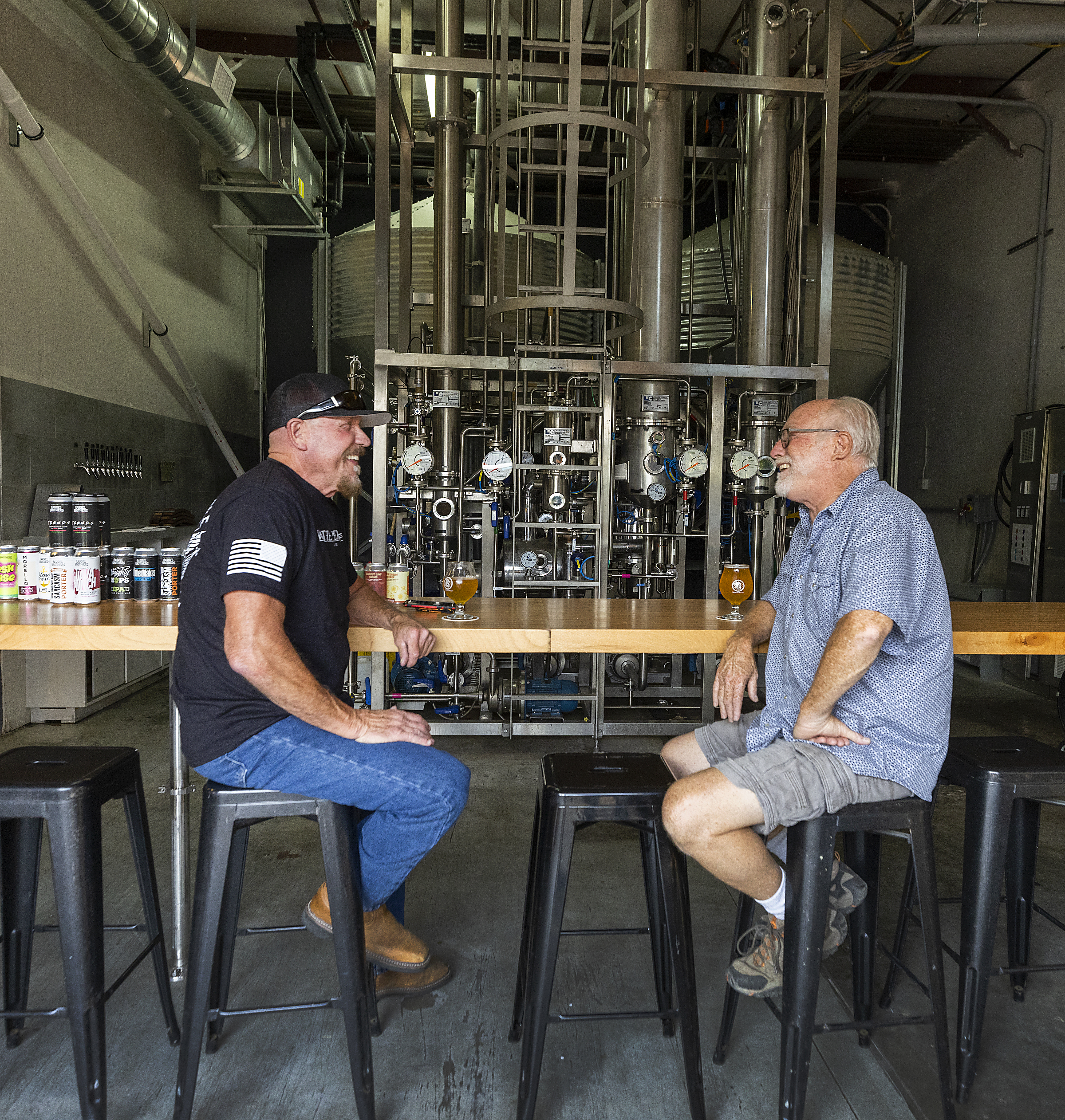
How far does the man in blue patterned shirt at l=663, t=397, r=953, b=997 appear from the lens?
1.71 m

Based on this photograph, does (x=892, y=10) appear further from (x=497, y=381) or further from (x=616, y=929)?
(x=616, y=929)

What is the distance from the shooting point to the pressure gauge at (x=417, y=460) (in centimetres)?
445

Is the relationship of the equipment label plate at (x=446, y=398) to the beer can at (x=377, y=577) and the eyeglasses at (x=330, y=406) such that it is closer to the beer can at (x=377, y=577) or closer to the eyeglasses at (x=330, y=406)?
the beer can at (x=377, y=577)

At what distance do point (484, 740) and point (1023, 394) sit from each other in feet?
15.7

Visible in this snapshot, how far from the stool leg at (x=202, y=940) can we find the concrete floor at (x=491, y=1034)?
208mm

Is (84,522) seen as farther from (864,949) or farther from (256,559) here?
(864,949)

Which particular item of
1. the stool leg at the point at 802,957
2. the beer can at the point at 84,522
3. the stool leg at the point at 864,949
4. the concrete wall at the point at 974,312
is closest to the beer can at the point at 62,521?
the beer can at the point at 84,522

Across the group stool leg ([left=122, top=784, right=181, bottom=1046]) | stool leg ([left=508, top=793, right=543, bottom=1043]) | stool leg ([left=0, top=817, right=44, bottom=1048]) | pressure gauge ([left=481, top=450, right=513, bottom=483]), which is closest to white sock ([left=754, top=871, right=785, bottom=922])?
stool leg ([left=508, top=793, right=543, bottom=1043])

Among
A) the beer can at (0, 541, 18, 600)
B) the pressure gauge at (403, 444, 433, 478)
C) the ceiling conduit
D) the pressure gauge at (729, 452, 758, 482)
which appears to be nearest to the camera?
the beer can at (0, 541, 18, 600)

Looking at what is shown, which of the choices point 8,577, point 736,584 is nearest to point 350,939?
point 8,577

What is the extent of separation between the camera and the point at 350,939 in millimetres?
1652

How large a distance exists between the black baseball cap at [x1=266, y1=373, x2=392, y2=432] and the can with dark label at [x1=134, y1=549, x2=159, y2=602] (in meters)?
0.56

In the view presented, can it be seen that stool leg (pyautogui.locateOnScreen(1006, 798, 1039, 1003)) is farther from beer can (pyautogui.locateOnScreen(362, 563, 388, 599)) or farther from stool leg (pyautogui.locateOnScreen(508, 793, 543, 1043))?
beer can (pyautogui.locateOnScreen(362, 563, 388, 599))

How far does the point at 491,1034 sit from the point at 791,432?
62.7 inches
